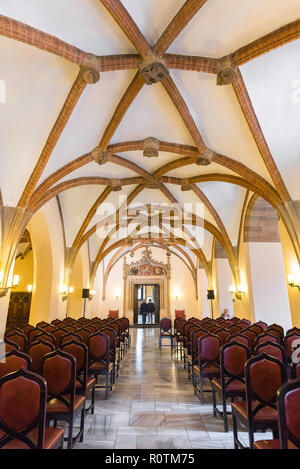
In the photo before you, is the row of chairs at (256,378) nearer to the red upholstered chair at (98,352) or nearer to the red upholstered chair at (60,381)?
the red upholstered chair at (98,352)

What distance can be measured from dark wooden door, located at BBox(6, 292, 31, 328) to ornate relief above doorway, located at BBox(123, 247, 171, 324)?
6605 mm

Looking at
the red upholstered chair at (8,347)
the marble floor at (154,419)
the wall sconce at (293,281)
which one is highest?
the wall sconce at (293,281)

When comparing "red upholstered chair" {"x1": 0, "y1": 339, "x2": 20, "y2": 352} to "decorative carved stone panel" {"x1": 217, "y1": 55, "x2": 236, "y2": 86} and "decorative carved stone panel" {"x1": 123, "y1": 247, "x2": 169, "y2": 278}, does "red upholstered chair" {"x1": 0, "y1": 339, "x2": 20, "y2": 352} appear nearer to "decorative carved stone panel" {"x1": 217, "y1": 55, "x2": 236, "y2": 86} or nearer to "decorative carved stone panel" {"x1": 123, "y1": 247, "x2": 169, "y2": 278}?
"decorative carved stone panel" {"x1": 217, "y1": 55, "x2": 236, "y2": 86}

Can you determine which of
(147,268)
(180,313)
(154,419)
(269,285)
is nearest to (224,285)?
(269,285)

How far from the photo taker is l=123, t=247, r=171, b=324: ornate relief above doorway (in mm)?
16905

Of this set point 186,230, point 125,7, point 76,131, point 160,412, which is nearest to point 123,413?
point 160,412

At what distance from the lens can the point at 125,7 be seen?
11.7ft

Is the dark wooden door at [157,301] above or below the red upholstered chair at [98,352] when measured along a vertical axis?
above

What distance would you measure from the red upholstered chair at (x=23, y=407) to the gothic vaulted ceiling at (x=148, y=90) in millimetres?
3951

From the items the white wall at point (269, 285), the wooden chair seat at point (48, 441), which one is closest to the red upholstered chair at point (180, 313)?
the white wall at point (269, 285)

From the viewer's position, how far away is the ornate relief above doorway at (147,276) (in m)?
16.9

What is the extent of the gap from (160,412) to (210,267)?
941 cm

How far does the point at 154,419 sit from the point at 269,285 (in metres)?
6.02
